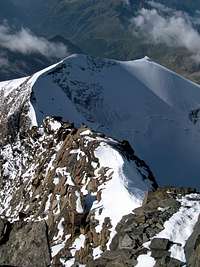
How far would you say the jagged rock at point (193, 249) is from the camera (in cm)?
4025

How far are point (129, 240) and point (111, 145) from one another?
90.3 feet

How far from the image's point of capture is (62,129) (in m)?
89.4

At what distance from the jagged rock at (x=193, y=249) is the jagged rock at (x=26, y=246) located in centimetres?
1471

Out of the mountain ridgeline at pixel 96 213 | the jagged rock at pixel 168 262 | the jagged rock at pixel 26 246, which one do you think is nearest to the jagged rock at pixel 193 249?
the mountain ridgeline at pixel 96 213

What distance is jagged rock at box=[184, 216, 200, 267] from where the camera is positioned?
4025 cm

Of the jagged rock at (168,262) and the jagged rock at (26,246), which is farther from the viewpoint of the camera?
the jagged rock at (26,246)

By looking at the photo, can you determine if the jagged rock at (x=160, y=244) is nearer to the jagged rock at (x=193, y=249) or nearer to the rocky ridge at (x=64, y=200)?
the jagged rock at (x=193, y=249)

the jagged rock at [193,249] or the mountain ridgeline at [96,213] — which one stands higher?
the mountain ridgeline at [96,213]

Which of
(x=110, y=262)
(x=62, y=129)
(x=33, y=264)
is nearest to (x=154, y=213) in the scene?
(x=110, y=262)

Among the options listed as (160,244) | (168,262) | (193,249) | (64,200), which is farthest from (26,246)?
(193,249)

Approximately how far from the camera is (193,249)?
41781 mm

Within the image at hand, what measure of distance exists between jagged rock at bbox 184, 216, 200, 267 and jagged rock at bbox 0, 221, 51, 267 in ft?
48.3

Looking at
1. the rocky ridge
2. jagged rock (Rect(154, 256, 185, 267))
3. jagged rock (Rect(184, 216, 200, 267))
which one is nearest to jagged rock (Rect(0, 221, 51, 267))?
the rocky ridge

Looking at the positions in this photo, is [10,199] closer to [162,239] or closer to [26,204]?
[26,204]
